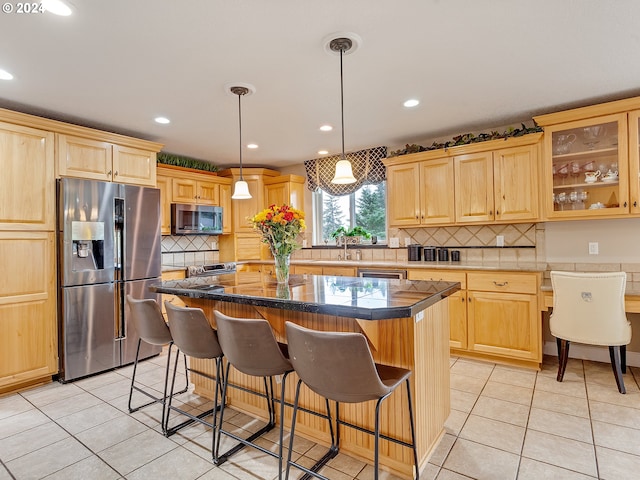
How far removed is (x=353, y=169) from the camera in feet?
15.6

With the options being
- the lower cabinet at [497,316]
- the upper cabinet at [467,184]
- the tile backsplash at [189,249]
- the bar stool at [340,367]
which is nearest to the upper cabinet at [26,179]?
the tile backsplash at [189,249]

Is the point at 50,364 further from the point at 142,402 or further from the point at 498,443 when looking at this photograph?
the point at 498,443

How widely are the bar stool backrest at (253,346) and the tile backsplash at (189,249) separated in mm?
3263

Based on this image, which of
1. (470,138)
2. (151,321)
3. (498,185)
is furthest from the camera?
(470,138)

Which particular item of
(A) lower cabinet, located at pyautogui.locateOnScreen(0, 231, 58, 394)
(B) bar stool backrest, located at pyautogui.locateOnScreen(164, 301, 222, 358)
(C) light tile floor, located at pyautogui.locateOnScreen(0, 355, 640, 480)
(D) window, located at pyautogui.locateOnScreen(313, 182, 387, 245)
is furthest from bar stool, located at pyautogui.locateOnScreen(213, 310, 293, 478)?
(D) window, located at pyautogui.locateOnScreen(313, 182, 387, 245)

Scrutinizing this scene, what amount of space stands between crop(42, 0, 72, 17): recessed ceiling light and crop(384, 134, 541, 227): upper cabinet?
321 cm

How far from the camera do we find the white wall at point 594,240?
10.6 ft

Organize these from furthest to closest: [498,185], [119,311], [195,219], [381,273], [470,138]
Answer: [195,219]
[381,273]
[470,138]
[498,185]
[119,311]

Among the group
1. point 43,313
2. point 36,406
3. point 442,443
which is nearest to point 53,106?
point 43,313

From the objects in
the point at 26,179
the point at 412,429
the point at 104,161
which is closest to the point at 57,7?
the point at 26,179

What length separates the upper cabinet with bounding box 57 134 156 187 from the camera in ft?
10.5

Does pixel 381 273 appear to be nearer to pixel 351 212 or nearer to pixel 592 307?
pixel 351 212

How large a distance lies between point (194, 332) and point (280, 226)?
0.84 metres

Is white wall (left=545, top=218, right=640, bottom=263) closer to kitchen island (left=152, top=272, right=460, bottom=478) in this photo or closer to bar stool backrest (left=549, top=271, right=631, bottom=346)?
bar stool backrest (left=549, top=271, right=631, bottom=346)
